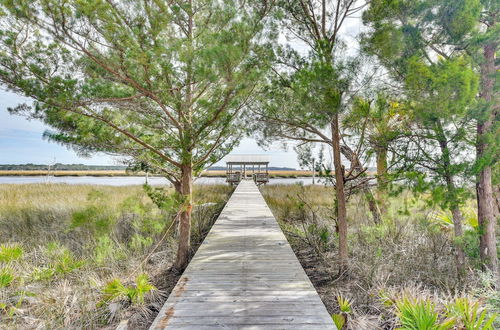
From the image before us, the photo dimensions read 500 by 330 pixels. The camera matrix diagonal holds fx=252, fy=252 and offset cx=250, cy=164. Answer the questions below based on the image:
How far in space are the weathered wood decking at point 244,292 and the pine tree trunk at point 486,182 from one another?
2806mm

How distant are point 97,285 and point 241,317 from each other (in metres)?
2.61

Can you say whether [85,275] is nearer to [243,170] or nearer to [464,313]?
[464,313]

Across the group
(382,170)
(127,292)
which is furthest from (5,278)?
(382,170)

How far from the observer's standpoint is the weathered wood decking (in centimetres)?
233

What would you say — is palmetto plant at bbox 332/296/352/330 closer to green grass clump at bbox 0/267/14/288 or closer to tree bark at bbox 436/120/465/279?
tree bark at bbox 436/120/465/279

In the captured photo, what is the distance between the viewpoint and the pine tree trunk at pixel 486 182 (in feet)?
11.7

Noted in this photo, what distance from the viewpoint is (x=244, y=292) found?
2875mm

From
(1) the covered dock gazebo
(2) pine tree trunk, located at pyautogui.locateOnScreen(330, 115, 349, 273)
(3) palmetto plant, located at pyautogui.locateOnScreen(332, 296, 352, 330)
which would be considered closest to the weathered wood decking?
(3) palmetto plant, located at pyautogui.locateOnScreen(332, 296, 352, 330)

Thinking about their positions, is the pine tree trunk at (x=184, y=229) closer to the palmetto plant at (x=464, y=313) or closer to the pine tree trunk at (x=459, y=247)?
the palmetto plant at (x=464, y=313)

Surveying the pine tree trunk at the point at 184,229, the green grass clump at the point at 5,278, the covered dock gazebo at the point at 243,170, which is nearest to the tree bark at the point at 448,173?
the pine tree trunk at the point at 184,229

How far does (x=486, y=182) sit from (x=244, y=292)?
382cm

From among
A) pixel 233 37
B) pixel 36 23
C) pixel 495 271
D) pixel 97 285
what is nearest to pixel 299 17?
pixel 233 37

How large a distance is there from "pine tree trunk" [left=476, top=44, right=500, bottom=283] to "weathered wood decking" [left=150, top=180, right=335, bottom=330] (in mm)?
2806

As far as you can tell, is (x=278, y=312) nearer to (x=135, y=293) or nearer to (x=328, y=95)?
(x=135, y=293)
